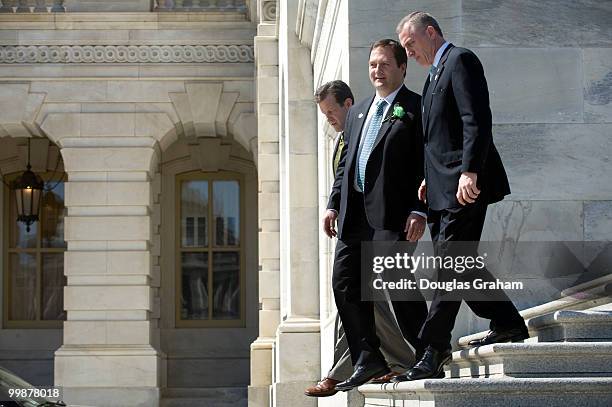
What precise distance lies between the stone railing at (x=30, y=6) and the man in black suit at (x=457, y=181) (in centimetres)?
1539

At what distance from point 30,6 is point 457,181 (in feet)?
52.0

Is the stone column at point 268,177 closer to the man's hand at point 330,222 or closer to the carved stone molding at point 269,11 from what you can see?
the carved stone molding at point 269,11

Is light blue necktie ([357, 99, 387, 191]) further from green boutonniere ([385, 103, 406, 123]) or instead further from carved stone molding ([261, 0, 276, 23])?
carved stone molding ([261, 0, 276, 23])

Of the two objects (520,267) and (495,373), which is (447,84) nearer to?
(495,373)

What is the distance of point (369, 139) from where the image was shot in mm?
7219

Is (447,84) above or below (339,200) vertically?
above

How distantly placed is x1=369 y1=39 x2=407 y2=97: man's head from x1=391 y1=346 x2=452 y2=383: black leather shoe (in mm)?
1576

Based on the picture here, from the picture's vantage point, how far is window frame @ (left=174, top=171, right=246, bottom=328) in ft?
78.2

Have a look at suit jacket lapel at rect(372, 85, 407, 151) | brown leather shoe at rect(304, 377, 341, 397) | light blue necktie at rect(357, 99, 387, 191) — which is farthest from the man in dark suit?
suit jacket lapel at rect(372, 85, 407, 151)

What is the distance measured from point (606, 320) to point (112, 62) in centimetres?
1581

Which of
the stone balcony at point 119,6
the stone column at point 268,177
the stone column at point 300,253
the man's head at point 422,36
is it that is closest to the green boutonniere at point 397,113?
the man's head at point 422,36

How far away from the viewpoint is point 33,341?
23.8 meters

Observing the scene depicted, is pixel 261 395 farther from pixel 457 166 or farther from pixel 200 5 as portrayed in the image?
pixel 457 166

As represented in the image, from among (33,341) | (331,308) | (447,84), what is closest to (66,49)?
(33,341)
